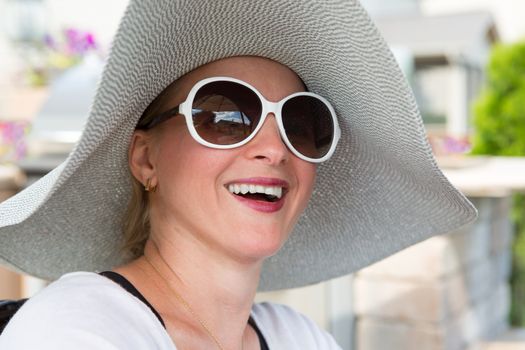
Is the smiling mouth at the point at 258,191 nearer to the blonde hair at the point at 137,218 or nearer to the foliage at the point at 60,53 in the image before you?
the blonde hair at the point at 137,218

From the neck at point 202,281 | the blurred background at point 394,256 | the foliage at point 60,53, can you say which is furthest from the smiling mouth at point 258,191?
the foliage at point 60,53

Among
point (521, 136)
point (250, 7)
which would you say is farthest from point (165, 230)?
point (521, 136)

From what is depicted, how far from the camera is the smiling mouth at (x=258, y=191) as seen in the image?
4.23 feet

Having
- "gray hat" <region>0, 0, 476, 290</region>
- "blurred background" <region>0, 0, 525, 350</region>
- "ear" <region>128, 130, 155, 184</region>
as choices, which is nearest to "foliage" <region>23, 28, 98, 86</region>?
"blurred background" <region>0, 0, 525, 350</region>

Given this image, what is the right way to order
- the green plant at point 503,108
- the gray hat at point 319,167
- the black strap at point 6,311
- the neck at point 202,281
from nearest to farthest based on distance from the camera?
the gray hat at point 319,167
the black strap at point 6,311
the neck at point 202,281
the green plant at point 503,108

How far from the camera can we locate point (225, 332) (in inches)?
54.6

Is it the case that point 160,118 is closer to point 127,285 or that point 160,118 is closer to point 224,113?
point 224,113

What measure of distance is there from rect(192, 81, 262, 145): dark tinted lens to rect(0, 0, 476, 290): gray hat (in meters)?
0.08

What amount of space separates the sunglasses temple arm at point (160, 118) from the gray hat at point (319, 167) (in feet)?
0.11

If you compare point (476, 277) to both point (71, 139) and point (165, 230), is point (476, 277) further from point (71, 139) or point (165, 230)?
point (165, 230)

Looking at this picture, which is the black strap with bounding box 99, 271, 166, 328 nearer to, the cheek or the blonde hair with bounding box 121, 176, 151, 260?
the blonde hair with bounding box 121, 176, 151, 260

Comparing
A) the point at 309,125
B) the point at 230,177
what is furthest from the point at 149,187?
the point at 309,125

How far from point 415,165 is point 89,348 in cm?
70

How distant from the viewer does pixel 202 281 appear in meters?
1.36
